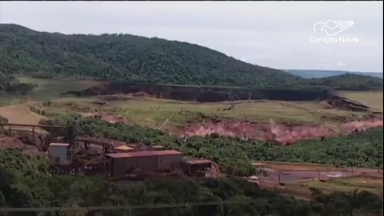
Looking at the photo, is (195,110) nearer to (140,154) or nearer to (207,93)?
(207,93)

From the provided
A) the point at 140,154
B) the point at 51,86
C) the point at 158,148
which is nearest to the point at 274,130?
the point at 158,148

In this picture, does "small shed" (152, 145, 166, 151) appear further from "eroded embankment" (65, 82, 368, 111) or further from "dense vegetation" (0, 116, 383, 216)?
"eroded embankment" (65, 82, 368, 111)

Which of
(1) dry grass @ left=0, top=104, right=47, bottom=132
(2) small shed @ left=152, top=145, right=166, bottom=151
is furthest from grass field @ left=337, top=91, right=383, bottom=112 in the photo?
(1) dry grass @ left=0, top=104, right=47, bottom=132

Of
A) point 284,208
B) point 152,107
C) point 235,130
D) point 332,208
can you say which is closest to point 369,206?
point 332,208

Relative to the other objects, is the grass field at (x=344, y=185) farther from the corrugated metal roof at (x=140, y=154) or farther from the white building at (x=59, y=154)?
the white building at (x=59, y=154)

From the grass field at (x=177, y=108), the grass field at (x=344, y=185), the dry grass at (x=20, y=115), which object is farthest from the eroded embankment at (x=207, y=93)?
the grass field at (x=344, y=185)

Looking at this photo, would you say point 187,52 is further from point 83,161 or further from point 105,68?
point 83,161
